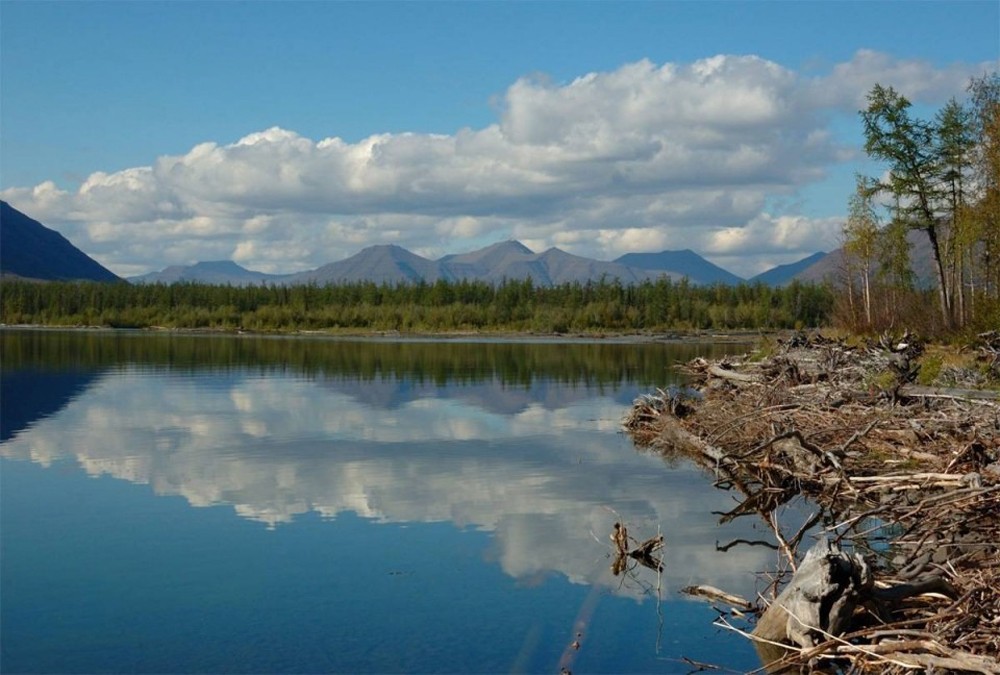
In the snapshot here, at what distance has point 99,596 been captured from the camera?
10492 millimetres

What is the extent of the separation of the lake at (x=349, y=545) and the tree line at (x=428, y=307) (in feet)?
281

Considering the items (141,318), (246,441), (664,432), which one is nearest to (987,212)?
(664,432)

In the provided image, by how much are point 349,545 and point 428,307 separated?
4398 inches

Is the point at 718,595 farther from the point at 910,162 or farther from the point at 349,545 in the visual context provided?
the point at 910,162

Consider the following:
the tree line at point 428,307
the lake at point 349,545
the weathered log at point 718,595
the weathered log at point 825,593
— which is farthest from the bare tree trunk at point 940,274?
the tree line at point 428,307

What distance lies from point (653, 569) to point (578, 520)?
2595mm

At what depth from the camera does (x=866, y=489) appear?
13797 mm

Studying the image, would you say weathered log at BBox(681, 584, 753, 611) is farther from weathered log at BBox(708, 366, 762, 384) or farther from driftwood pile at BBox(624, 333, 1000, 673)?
weathered log at BBox(708, 366, 762, 384)

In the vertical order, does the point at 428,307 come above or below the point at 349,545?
above

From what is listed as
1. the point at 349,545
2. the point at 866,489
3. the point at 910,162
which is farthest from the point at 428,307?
the point at 349,545

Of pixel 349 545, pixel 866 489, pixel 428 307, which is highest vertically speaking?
pixel 428 307

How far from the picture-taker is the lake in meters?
9.11

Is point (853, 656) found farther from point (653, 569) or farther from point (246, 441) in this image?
point (246, 441)

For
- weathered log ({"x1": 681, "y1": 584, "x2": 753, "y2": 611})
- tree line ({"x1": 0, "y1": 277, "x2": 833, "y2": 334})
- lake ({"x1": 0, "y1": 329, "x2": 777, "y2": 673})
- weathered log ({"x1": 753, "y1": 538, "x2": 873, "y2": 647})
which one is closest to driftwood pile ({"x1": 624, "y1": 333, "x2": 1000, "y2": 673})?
weathered log ({"x1": 753, "y1": 538, "x2": 873, "y2": 647})
